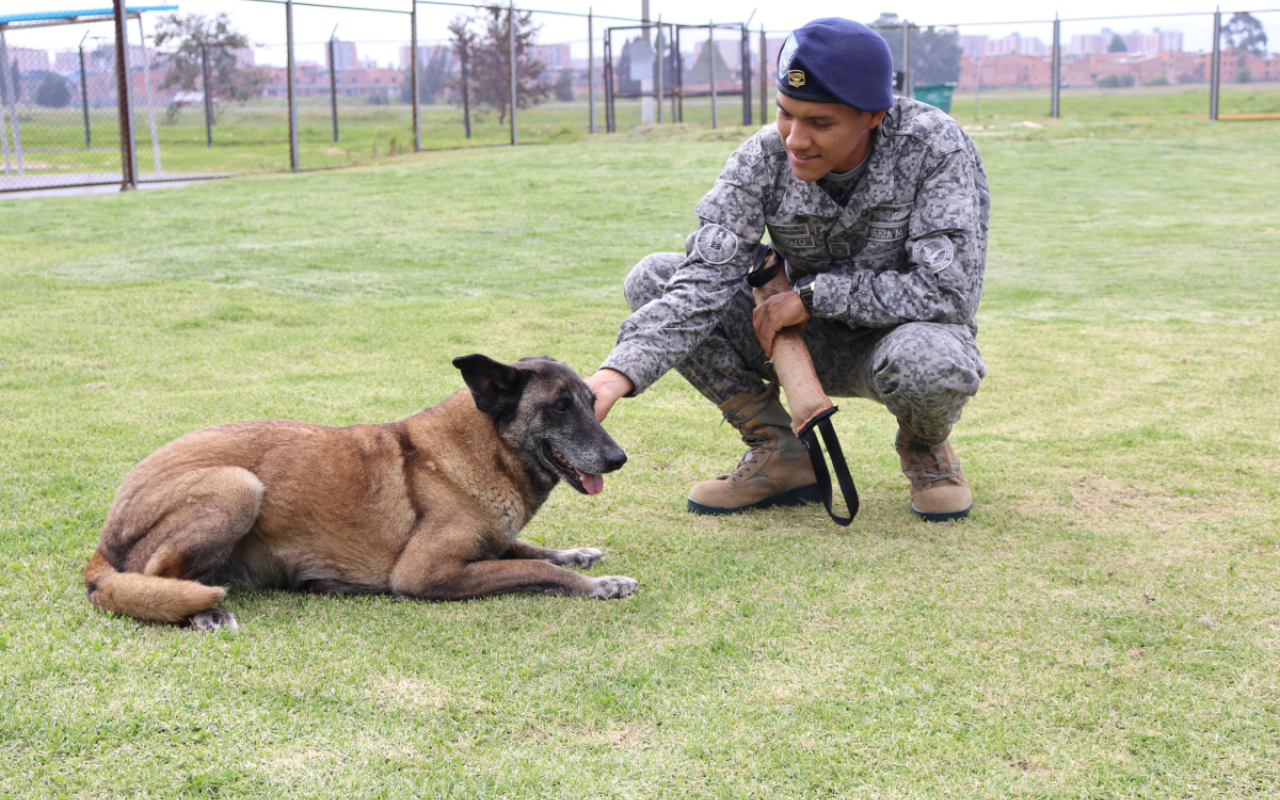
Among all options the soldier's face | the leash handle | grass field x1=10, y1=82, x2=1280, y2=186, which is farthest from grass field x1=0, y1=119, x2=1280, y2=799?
grass field x1=10, y1=82, x2=1280, y2=186

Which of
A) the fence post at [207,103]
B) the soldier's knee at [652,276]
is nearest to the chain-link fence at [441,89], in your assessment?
the fence post at [207,103]

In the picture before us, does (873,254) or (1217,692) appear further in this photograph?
(873,254)

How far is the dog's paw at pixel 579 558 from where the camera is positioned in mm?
3680

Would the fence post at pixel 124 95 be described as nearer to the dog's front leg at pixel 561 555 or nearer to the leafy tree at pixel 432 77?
the leafy tree at pixel 432 77

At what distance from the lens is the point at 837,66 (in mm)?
3432

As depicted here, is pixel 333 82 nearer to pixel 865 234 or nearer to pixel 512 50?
pixel 512 50

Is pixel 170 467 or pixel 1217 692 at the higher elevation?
pixel 170 467

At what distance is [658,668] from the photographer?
280 centimetres

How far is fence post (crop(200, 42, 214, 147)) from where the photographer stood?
19.4 metres

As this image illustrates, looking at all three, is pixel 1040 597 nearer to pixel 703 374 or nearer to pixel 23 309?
pixel 703 374

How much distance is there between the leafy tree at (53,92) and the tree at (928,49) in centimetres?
1714

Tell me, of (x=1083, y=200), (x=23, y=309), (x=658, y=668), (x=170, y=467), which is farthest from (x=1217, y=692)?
(x=1083, y=200)

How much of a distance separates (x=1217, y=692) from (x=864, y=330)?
193cm

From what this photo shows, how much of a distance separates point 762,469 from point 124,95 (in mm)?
13443
